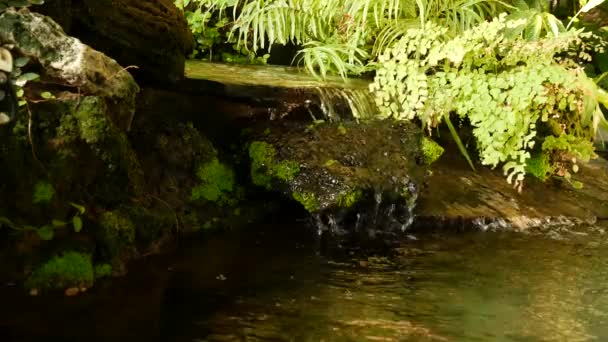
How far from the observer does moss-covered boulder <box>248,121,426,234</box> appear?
16.1 feet

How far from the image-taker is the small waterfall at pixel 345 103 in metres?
5.59

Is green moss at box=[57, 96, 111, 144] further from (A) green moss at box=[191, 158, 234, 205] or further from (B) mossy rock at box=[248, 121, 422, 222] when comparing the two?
(B) mossy rock at box=[248, 121, 422, 222]

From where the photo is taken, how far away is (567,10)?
867 centimetres

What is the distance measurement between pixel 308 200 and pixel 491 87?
5.87 feet

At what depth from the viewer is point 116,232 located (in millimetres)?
3898

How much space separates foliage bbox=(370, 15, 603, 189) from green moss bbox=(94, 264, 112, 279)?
9.13 ft

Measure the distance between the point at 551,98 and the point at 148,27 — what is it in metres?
3.21

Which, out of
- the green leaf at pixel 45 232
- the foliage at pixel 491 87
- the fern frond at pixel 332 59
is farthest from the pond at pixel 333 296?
the fern frond at pixel 332 59

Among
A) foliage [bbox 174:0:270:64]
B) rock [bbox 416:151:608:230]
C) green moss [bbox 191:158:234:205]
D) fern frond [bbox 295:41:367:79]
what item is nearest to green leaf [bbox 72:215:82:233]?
green moss [bbox 191:158:234:205]

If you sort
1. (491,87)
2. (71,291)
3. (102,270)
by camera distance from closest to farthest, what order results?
1. (71,291)
2. (102,270)
3. (491,87)

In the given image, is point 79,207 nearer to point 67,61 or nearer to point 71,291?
point 71,291

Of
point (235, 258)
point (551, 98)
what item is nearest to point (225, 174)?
point (235, 258)

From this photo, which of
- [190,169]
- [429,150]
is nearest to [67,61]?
[190,169]

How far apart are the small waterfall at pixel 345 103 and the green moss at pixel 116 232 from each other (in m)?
2.15
